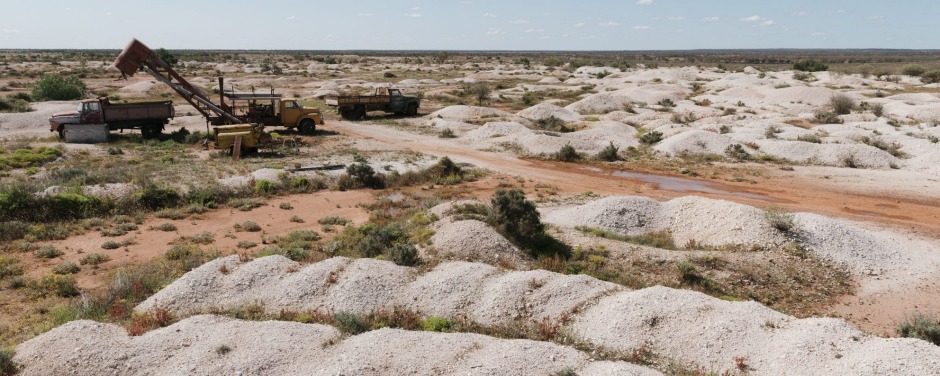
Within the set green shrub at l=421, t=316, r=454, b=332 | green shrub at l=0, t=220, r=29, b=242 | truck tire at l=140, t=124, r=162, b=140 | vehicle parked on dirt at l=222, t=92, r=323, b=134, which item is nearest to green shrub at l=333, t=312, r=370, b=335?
green shrub at l=421, t=316, r=454, b=332

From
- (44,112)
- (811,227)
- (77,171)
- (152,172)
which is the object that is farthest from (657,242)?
(44,112)

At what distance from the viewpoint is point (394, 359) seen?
9430mm

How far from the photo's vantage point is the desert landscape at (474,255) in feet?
32.1

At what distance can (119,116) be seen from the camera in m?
31.3

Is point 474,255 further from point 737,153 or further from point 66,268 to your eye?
point 737,153

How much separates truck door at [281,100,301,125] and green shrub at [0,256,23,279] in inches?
803

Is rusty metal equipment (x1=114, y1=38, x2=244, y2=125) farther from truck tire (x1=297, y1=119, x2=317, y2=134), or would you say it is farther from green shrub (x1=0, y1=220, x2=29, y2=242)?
green shrub (x1=0, y1=220, x2=29, y2=242)

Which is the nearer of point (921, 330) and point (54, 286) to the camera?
point (921, 330)

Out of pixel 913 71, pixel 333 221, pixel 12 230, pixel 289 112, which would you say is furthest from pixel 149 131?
pixel 913 71

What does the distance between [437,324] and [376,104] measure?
33844mm

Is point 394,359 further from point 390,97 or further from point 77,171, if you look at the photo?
point 390,97

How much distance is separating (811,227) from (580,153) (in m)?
15.4

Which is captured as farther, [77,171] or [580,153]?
[580,153]

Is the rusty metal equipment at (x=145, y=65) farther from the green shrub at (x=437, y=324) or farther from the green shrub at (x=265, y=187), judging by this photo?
the green shrub at (x=437, y=324)
